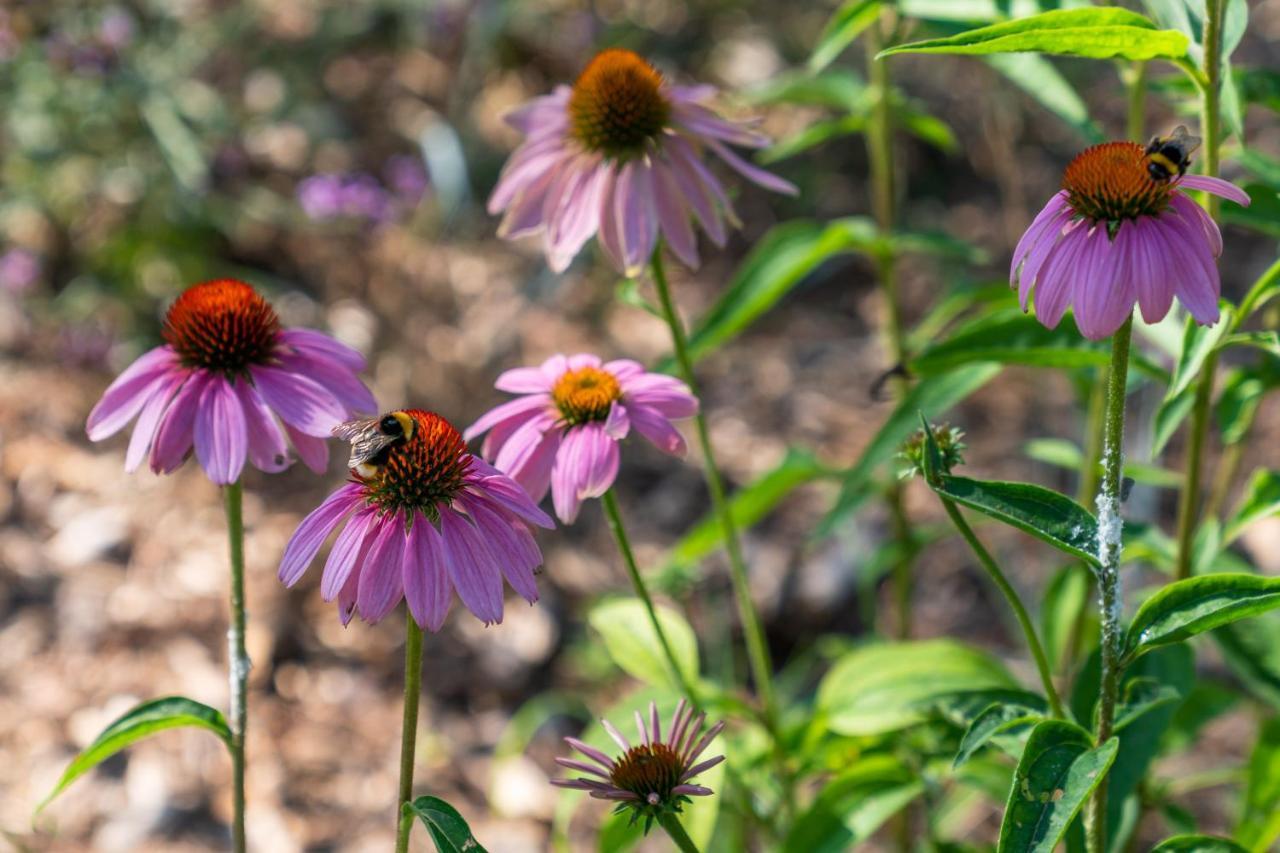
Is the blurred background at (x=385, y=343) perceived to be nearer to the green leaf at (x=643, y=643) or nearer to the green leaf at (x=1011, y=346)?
the green leaf at (x=643, y=643)

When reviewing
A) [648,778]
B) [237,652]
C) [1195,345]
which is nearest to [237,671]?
[237,652]

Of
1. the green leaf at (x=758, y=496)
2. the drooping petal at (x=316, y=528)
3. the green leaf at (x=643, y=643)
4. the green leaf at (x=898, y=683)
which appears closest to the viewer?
the drooping petal at (x=316, y=528)

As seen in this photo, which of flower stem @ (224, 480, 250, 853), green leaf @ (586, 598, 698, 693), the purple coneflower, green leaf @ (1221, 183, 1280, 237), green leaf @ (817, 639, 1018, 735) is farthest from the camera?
green leaf @ (586, 598, 698, 693)

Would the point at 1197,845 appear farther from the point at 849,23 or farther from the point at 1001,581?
the point at 849,23

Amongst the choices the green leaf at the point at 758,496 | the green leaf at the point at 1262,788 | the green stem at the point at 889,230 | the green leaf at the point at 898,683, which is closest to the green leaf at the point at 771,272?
the green stem at the point at 889,230

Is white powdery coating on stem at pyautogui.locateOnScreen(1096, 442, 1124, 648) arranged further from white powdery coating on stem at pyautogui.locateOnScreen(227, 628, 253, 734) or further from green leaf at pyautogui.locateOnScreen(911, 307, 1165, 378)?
white powdery coating on stem at pyautogui.locateOnScreen(227, 628, 253, 734)

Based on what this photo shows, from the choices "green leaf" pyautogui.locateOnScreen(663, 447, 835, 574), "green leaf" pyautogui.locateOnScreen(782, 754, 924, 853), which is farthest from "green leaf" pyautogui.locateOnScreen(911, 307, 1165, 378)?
"green leaf" pyautogui.locateOnScreen(782, 754, 924, 853)
